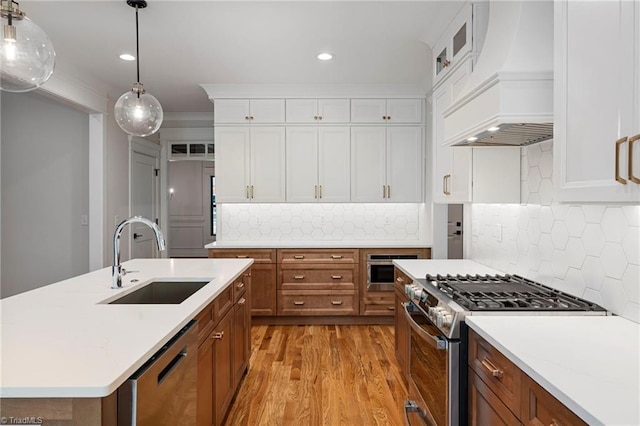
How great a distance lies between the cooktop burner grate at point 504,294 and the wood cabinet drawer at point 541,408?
0.53m

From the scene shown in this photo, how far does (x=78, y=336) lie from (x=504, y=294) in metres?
1.86

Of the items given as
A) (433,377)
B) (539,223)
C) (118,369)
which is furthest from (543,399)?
(539,223)

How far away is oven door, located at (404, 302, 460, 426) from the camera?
1.73 m

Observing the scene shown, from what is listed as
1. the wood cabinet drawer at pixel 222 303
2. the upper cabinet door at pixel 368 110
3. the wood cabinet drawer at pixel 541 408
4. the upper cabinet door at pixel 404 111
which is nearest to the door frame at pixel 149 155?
the wood cabinet drawer at pixel 222 303

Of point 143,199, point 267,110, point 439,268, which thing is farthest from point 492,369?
point 143,199

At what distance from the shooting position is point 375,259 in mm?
4539

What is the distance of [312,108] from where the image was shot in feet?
15.6

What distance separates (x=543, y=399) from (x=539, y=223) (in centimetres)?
141

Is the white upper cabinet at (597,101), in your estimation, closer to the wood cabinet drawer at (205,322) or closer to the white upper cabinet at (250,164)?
the wood cabinet drawer at (205,322)

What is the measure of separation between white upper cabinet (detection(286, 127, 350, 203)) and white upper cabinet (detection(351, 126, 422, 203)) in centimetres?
13

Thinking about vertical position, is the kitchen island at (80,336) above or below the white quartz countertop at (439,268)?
below

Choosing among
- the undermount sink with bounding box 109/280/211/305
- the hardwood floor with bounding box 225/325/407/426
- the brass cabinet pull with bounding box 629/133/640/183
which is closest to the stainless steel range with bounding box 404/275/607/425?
the hardwood floor with bounding box 225/325/407/426

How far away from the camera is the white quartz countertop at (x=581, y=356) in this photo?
3.09 ft

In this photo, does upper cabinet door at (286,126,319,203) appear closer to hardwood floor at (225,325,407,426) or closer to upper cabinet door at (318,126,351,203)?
upper cabinet door at (318,126,351,203)
